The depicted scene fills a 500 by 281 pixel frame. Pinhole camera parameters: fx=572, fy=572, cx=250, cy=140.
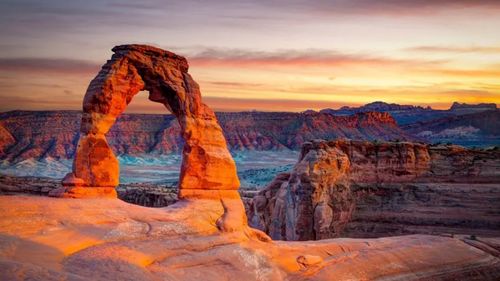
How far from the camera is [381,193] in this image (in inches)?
1339

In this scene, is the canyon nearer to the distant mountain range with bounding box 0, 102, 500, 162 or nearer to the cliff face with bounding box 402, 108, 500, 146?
the distant mountain range with bounding box 0, 102, 500, 162

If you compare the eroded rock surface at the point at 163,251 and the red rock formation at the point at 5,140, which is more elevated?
the eroded rock surface at the point at 163,251

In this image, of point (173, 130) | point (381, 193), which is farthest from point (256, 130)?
point (381, 193)

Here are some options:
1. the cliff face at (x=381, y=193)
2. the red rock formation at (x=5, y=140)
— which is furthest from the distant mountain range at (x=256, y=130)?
the cliff face at (x=381, y=193)

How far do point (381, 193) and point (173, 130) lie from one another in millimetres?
114433

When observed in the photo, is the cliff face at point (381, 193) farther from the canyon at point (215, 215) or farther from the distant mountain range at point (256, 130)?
the distant mountain range at point (256, 130)

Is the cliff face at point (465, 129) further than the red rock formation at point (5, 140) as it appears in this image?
Yes

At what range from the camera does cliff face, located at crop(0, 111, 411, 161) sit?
120562mm

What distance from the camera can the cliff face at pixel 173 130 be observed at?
121m

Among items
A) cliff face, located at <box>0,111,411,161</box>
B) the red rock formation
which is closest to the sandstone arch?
the red rock formation

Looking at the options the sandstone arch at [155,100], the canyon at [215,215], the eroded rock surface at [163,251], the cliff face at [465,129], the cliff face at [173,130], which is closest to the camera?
the eroded rock surface at [163,251]

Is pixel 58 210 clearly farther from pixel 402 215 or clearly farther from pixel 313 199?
pixel 402 215

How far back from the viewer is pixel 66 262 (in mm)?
13398

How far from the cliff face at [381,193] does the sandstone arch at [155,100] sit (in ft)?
35.5
